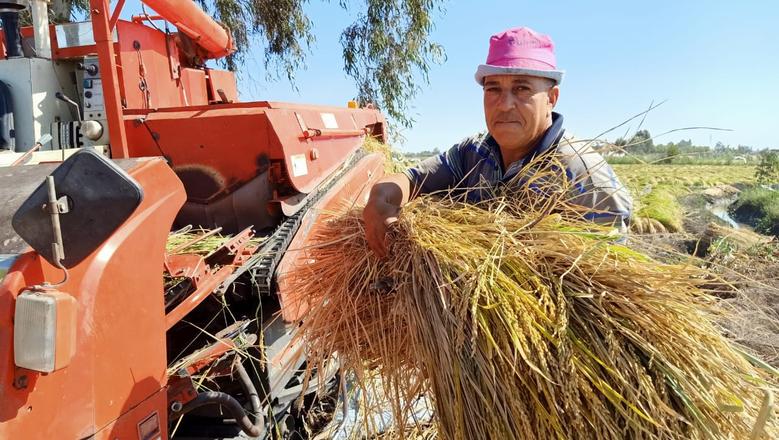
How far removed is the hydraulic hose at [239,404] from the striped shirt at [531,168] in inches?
49.7

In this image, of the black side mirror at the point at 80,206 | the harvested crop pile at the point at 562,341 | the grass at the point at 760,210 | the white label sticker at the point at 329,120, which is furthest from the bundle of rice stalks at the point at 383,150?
the grass at the point at 760,210

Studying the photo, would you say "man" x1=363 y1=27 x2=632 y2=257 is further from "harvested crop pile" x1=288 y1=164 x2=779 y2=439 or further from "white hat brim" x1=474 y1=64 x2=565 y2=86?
"harvested crop pile" x1=288 y1=164 x2=779 y2=439

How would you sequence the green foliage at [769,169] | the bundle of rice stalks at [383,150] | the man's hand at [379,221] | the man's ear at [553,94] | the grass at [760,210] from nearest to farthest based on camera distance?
the man's hand at [379,221]
the man's ear at [553,94]
the bundle of rice stalks at [383,150]
the grass at [760,210]
the green foliage at [769,169]

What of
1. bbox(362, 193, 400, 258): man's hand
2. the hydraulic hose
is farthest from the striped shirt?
the hydraulic hose

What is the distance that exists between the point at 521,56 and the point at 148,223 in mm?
1420

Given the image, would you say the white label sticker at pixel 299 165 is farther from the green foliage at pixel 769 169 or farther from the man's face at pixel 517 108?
the green foliage at pixel 769 169

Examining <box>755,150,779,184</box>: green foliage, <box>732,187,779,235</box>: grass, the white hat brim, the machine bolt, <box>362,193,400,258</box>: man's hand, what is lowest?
<box>732,187,779,235</box>: grass

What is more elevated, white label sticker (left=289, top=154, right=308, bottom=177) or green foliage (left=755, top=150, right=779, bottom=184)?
white label sticker (left=289, top=154, right=308, bottom=177)

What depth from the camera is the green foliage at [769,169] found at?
17438 millimetres

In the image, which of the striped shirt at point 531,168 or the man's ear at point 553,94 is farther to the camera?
the man's ear at point 553,94

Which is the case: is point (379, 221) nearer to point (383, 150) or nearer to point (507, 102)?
point (507, 102)

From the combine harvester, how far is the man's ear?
1258 mm

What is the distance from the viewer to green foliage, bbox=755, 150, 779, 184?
17438 millimetres

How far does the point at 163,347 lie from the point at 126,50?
2562mm
